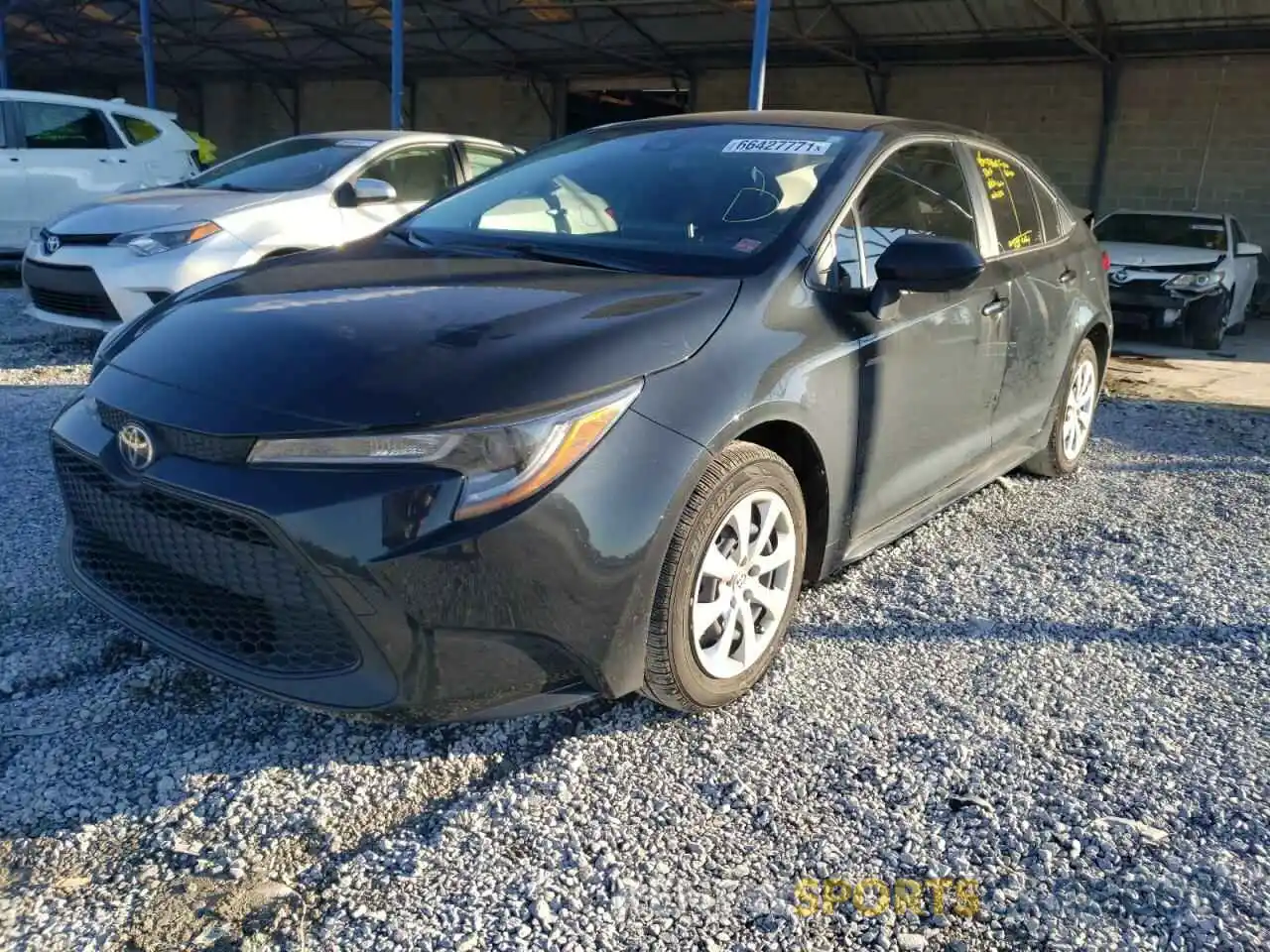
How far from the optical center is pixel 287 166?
689cm

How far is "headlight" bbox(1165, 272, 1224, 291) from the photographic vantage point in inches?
387

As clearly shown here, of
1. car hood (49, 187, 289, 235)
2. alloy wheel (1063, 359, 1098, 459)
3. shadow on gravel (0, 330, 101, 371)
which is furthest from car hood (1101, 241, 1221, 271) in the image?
shadow on gravel (0, 330, 101, 371)

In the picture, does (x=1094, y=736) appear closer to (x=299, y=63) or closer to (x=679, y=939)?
(x=679, y=939)

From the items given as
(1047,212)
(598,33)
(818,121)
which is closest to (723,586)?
(818,121)

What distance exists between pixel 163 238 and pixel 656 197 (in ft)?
12.9

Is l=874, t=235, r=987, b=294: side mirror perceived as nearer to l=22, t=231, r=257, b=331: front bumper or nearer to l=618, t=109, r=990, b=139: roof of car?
l=618, t=109, r=990, b=139: roof of car

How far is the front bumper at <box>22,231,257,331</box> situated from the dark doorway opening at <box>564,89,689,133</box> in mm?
15264

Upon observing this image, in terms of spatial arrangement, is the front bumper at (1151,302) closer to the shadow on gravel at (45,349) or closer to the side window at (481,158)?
the side window at (481,158)

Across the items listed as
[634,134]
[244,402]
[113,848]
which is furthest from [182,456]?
[634,134]

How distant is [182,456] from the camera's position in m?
2.13

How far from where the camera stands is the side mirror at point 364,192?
18.4 ft

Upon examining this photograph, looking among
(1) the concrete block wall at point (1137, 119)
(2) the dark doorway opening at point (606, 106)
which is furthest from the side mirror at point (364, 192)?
(2) the dark doorway opening at point (606, 106)

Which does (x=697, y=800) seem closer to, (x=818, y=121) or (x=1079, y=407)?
(x=818, y=121)

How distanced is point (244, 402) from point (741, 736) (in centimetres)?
141
